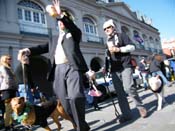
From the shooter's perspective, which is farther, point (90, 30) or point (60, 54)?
point (90, 30)

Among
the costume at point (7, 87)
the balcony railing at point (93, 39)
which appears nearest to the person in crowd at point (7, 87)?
the costume at point (7, 87)

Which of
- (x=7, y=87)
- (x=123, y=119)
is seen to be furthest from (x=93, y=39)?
(x=123, y=119)

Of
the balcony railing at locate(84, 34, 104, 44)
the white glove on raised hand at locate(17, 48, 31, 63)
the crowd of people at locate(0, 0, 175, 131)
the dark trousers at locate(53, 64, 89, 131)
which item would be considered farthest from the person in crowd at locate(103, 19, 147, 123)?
the balcony railing at locate(84, 34, 104, 44)

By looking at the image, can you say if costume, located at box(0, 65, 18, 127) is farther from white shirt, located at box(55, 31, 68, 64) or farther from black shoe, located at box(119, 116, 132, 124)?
black shoe, located at box(119, 116, 132, 124)

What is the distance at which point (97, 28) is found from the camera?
25.2m

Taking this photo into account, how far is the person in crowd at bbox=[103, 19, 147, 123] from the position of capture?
493 centimetres

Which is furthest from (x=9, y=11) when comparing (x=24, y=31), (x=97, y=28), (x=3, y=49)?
(x=97, y=28)

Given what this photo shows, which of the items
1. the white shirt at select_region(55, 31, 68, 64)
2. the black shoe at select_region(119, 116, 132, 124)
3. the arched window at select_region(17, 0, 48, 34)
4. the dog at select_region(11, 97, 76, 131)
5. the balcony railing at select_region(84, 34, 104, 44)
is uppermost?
the arched window at select_region(17, 0, 48, 34)

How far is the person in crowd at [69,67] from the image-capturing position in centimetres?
361

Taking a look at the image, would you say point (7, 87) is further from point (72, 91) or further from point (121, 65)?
point (72, 91)

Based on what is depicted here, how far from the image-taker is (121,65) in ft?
16.9

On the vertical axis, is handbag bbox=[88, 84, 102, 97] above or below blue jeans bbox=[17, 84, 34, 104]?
below

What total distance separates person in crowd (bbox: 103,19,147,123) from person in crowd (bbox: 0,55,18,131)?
94.5 inches

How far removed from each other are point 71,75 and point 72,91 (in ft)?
0.79
